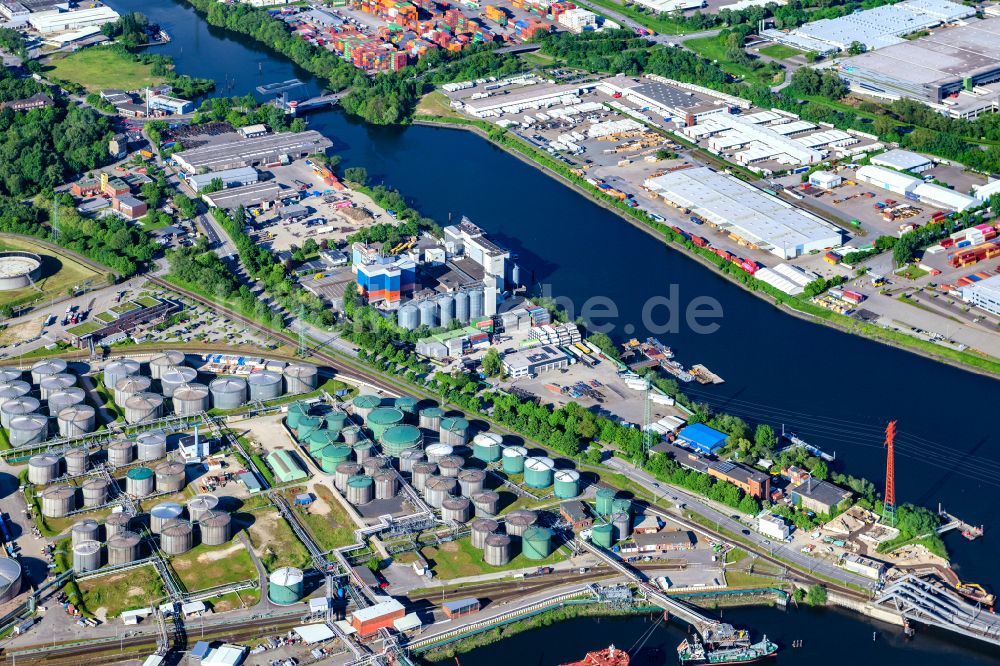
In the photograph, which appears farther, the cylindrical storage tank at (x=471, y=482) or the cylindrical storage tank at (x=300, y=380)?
the cylindrical storage tank at (x=300, y=380)

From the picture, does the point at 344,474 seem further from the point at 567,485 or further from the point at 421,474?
the point at 567,485

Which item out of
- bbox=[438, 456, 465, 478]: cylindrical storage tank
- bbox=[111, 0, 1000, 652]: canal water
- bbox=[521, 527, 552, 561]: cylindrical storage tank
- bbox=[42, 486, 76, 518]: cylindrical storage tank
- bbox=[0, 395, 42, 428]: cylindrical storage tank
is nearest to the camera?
bbox=[521, 527, 552, 561]: cylindrical storage tank

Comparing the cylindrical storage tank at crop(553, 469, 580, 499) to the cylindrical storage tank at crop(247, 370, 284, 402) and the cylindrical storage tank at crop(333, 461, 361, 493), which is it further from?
the cylindrical storage tank at crop(247, 370, 284, 402)

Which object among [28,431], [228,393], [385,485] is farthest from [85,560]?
[228,393]

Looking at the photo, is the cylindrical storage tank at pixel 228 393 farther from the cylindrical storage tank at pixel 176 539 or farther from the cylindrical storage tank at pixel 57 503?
the cylindrical storage tank at pixel 176 539

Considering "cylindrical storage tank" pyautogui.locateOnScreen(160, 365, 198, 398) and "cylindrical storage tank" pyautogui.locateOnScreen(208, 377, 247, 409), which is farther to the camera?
"cylindrical storage tank" pyautogui.locateOnScreen(160, 365, 198, 398)

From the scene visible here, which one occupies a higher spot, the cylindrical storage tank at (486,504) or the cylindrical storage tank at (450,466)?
the cylindrical storage tank at (450,466)

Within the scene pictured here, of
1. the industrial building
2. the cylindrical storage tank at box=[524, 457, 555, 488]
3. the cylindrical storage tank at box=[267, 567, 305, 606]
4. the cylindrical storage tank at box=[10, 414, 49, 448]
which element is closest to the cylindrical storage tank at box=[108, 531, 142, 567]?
the cylindrical storage tank at box=[267, 567, 305, 606]

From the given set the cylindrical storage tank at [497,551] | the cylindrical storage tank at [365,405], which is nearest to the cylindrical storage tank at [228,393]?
the cylindrical storage tank at [365,405]

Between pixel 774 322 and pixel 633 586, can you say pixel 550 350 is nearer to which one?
pixel 774 322
